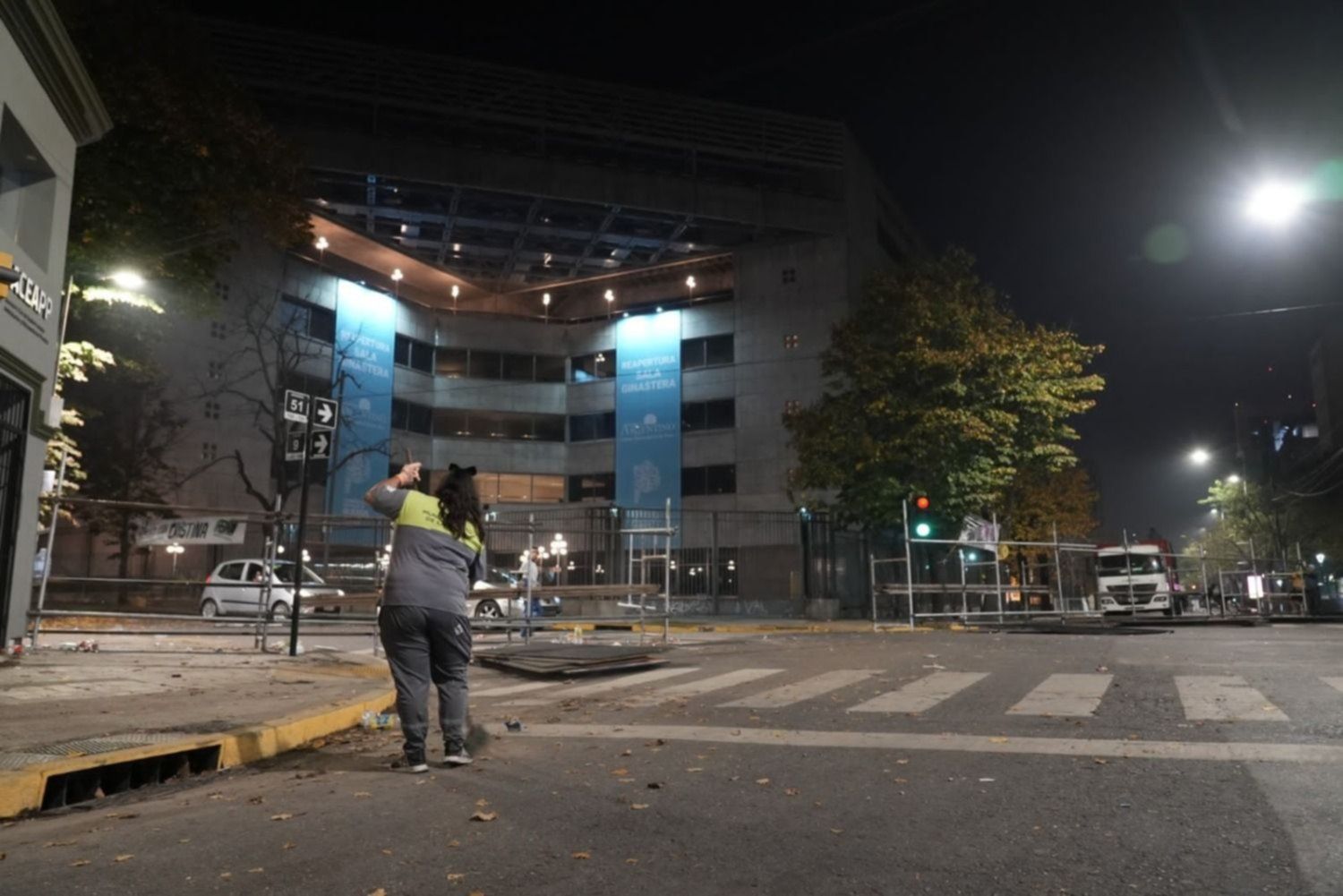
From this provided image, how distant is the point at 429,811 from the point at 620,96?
3860 cm

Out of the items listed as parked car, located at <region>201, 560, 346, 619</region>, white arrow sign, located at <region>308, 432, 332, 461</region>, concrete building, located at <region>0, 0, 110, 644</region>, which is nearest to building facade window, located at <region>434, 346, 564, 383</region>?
parked car, located at <region>201, 560, 346, 619</region>

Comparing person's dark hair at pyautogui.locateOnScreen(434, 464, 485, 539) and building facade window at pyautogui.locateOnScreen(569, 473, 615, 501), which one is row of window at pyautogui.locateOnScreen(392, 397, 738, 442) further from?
person's dark hair at pyautogui.locateOnScreen(434, 464, 485, 539)

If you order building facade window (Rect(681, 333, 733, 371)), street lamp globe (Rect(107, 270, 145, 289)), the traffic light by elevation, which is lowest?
the traffic light

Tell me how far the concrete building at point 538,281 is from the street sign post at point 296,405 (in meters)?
21.8

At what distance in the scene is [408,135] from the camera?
37.8 metres

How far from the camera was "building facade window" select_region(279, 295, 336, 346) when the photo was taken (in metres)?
38.6

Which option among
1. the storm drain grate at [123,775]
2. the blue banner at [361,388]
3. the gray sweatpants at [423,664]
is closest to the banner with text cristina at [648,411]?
the blue banner at [361,388]

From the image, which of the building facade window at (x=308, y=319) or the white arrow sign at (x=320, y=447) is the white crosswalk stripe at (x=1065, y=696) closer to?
the white arrow sign at (x=320, y=447)

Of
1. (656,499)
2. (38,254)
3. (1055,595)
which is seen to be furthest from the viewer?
(656,499)

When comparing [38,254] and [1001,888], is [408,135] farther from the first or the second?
[1001,888]

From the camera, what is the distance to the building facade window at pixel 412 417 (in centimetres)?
4356

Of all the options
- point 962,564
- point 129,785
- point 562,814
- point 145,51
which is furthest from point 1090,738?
point 145,51

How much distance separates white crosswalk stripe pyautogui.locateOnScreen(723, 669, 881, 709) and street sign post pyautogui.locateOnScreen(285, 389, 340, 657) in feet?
21.1

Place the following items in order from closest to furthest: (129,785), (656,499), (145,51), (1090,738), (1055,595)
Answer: (129,785) < (1090,738) < (145,51) < (1055,595) < (656,499)
